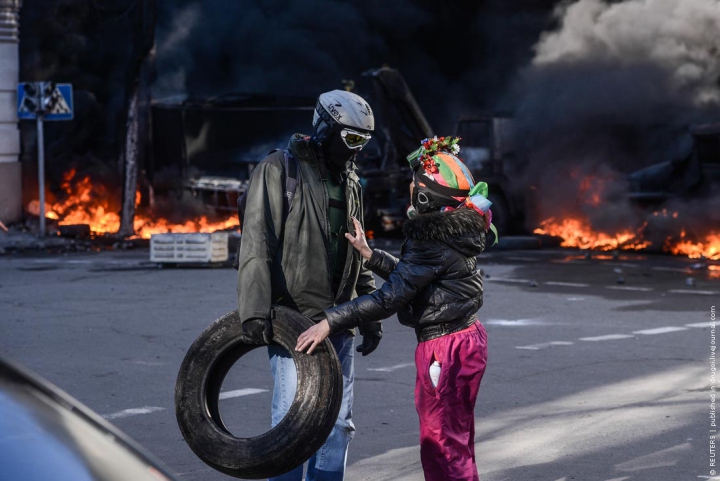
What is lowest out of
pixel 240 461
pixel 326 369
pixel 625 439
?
pixel 625 439

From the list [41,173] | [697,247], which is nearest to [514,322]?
[697,247]

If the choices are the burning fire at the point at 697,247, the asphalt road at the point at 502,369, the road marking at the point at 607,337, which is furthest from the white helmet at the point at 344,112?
the burning fire at the point at 697,247

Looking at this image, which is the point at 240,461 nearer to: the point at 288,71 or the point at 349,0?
the point at 288,71

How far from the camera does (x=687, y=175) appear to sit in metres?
20.5

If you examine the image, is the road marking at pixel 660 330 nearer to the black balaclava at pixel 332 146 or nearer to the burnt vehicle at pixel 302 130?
the black balaclava at pixel 332 146

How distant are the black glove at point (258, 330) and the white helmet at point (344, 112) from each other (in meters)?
0.88

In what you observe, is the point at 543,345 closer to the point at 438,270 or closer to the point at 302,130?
the point at 438,270

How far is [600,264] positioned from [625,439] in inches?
474

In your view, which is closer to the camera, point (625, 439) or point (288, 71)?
point (625, 439)

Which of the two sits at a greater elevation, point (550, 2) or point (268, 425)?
point (550, 2)

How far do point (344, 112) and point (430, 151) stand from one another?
452 mm

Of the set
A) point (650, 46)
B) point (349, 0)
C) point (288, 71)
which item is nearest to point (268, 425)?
point (650, 46)

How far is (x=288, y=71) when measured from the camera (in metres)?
30.3

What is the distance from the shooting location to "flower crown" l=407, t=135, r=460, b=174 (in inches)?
193
